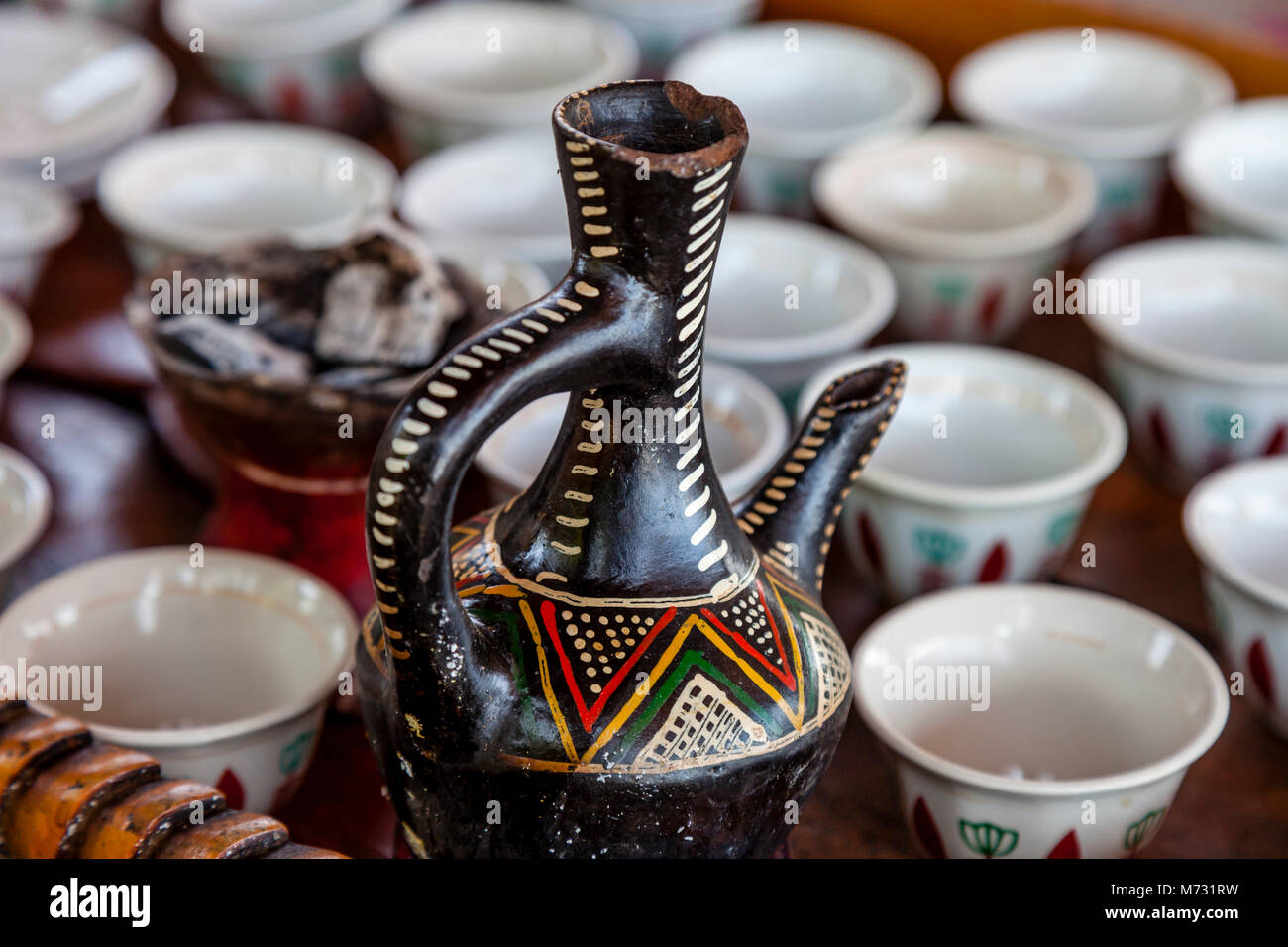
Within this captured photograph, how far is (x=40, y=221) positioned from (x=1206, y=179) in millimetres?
1089

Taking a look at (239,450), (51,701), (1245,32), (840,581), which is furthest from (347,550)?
(1245,32)

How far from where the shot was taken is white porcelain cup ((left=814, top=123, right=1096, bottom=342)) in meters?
1.31

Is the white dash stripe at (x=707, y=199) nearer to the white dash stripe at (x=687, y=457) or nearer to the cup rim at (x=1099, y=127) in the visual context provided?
the white dash stripe at (x=687, y=457)

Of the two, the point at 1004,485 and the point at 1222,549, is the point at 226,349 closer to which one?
the point at 1004,485

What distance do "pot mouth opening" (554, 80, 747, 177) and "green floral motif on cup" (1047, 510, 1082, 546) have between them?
0.49 meters

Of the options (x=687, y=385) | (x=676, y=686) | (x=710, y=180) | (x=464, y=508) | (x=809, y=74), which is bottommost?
(x=464, y=508)

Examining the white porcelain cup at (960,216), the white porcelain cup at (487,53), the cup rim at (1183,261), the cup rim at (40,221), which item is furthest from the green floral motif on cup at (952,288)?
the cup rim at (40,221)

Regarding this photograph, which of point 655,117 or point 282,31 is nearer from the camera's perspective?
point 655,117

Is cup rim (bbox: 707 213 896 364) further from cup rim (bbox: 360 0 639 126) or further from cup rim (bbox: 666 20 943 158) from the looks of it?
cup rim (bbox: 360 0 639 126)

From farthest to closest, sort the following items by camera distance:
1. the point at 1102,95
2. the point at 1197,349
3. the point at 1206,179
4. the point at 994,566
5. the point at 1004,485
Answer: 1. the point at 1102,95
2. the point at 1206,179
3. the point at 1197,349
4. the point at 1004,485
5. the point at 994,566

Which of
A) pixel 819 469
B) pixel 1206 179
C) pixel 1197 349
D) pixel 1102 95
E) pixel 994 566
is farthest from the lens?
pixel 1102 95

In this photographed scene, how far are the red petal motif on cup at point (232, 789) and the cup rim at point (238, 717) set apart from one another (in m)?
0.03

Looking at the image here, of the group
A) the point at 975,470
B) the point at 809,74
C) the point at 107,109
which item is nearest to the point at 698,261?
the point at 975,470

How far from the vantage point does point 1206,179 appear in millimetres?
1406
